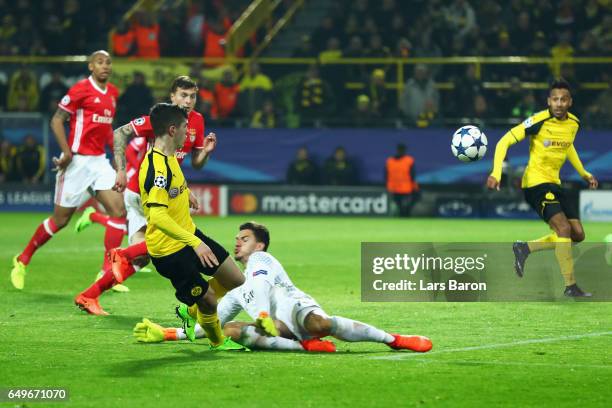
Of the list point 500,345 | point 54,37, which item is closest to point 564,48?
point 54,37

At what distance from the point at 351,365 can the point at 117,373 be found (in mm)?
1514

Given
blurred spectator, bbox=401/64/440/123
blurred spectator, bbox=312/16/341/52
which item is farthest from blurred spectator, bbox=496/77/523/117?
blurred spectator, bbox=312/16/341/52

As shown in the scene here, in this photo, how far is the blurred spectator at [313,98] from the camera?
25266mm

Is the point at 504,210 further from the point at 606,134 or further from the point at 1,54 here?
the point at 1,54

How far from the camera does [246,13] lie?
94.6 feet

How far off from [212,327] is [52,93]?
1846 cm

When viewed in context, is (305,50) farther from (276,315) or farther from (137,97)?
(276,315)

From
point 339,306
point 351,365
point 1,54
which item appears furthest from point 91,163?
point 1,54

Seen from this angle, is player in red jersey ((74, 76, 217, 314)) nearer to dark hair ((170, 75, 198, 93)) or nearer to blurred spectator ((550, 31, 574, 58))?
dark hair ((170, 75, 198, 93))

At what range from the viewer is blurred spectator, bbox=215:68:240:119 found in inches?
1014

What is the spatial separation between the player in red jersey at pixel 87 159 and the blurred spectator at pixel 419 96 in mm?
12367

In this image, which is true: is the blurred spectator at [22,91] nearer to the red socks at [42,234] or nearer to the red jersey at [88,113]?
the red socks at [42,234]

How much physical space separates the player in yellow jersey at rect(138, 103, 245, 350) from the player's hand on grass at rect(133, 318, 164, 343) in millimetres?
517

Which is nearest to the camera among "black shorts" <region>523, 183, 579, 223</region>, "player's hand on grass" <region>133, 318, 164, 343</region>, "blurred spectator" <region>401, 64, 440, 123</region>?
"player's hand on grass" <region>133, 318, 164, 343</region>
